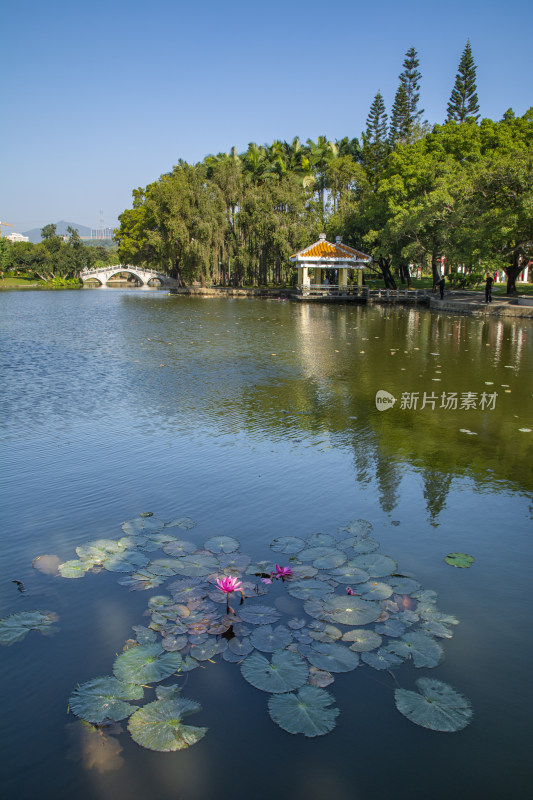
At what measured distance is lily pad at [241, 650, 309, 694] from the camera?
3174 millimetres

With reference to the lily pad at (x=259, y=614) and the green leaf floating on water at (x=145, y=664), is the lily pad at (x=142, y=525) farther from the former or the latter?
the green leaf floating on water at (x=145, y=664)

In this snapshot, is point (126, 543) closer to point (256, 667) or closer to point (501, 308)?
point (256, 667)

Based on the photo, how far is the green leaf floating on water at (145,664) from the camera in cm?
323

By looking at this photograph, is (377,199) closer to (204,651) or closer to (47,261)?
(204,651)

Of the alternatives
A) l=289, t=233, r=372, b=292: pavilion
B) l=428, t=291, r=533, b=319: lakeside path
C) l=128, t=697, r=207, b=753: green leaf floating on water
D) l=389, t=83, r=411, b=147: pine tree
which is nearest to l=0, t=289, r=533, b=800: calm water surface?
l=128, t=697, r=207, b=753: green leaf floating on water

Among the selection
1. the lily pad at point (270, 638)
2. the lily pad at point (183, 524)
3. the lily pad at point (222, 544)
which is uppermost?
the lily pad at point (222, 544)

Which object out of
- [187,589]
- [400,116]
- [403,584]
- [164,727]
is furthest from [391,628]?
[400,116]

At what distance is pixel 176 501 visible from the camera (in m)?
Answer: 5.82

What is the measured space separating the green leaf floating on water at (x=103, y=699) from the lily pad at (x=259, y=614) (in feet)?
2.81

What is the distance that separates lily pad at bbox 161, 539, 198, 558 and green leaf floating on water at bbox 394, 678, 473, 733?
207cm

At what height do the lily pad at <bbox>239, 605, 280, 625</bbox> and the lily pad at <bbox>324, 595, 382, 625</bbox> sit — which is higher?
the lily pad at <bbox>239, 605, 280, 625</bbox>

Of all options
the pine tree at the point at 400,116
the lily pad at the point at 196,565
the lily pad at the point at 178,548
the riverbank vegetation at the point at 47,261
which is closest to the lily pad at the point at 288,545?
the lily pad at the point at 196,565

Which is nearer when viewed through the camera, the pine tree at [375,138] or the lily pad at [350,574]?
the lily pad at [350,574]

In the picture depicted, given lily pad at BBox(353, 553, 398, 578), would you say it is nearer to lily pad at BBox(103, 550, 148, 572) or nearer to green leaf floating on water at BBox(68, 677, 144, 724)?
lily pad at BBox(103, 550, 148, 572)
